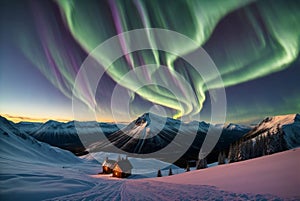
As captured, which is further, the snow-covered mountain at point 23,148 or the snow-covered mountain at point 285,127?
the snow-covered mountain at point 23,148

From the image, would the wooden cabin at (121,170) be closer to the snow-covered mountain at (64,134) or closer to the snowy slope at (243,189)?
the snowy slope at (243,189)

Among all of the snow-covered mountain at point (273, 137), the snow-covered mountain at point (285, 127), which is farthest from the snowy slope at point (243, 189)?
the snow-covered mountain at point (273, 137)

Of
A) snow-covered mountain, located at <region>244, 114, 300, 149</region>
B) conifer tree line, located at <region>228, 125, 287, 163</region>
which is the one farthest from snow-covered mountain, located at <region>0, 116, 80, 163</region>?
snow-covered mountain, located at <region>244, 114, 300, 149</region>

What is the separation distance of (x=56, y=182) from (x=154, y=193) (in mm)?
5335

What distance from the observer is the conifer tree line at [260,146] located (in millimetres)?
14898

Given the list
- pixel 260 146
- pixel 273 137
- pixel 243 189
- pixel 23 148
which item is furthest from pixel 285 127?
pixel 23 148

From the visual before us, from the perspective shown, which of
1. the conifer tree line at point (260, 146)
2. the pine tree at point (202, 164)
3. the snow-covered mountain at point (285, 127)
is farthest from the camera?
the pine tree at point (202, 164)

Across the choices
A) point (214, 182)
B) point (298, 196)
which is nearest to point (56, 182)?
point (214, 182)

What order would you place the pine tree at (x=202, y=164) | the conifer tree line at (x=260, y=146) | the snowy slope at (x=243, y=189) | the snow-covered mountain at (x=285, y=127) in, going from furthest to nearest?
the pine tree at (x=202, y=164)
the conifer tree line at (x=260, y=146)
the snow-covered mountain at (x=285, y=127)
the snowy slope at (x=243, y=189)

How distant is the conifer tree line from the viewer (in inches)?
587

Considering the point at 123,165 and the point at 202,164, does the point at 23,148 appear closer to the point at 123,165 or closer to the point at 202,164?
the point at 123,165

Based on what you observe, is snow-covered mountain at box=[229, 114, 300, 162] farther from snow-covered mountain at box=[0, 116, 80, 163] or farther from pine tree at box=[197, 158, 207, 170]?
snow-covered mountain at box=[0, 116, 80, 163]

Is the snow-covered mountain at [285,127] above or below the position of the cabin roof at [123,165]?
above

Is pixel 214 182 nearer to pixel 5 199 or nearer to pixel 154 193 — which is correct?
pixel 154 193
